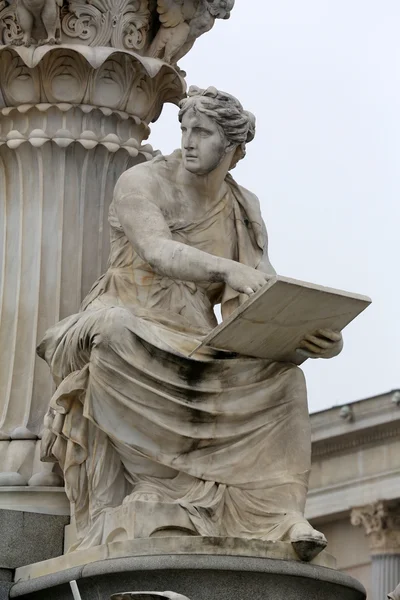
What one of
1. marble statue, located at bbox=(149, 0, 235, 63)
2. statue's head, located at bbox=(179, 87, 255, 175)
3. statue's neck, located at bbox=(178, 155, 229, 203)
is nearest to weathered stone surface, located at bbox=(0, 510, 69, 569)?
statue's neck, located at bbox=(178, 155, 229, 203)

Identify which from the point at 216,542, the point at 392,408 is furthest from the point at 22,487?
the point at 392,408

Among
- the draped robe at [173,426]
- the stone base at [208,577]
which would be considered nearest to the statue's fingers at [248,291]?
the draped robe at [173,426]

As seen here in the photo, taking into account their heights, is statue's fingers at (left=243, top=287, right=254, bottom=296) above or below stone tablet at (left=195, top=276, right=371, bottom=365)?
above

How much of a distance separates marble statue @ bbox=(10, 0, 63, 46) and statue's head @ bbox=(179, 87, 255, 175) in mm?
1554

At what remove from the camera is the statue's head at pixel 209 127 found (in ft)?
37.3

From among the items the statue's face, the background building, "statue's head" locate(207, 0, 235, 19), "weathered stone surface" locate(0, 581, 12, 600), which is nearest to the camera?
"weathered stone surface" locate(0, 581, 12, 600)

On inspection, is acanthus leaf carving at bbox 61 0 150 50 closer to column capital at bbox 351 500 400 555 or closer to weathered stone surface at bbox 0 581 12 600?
weathered stone surface at bbox 0 581 12 600

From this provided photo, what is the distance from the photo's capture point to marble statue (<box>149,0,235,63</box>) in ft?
42.8

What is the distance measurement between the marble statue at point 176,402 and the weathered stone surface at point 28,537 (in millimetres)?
448

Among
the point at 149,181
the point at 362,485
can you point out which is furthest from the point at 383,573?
the point at 149,181

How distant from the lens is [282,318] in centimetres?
1070

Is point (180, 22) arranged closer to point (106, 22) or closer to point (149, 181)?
point (106, 22)

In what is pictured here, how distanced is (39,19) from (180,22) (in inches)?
34.5

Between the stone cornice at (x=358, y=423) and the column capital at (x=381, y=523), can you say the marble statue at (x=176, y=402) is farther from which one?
the column capital at (x=381, y=523)
